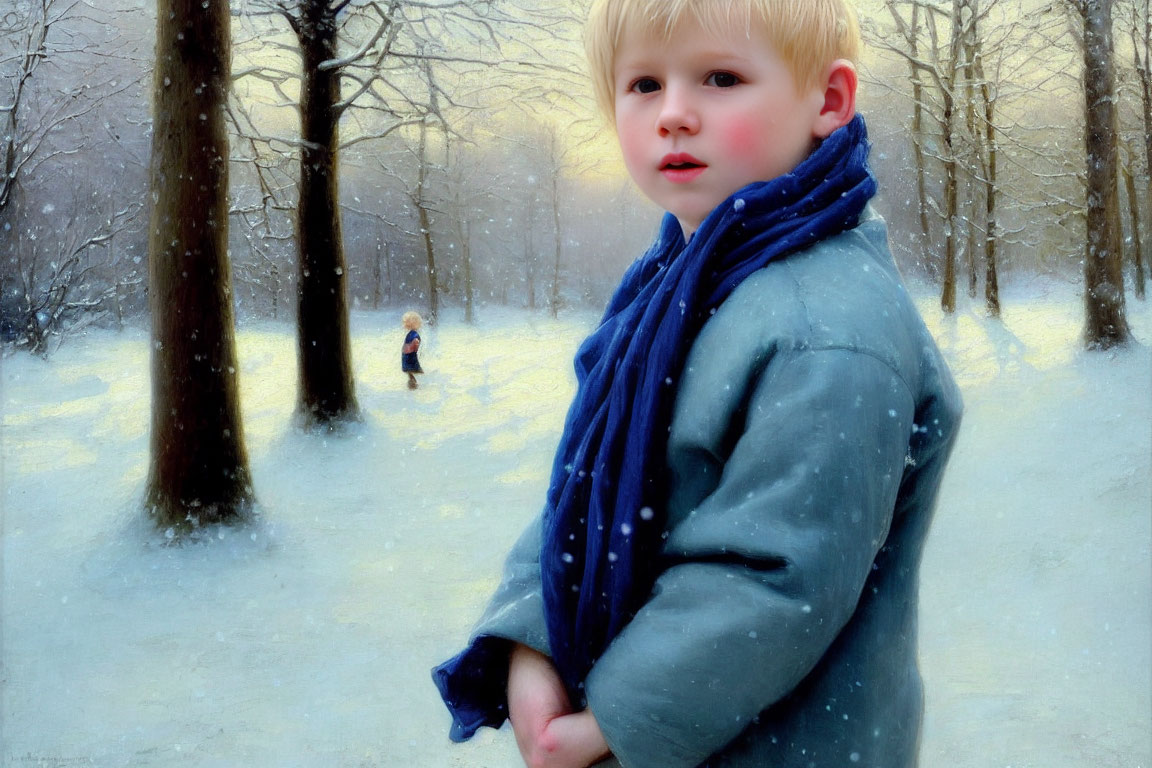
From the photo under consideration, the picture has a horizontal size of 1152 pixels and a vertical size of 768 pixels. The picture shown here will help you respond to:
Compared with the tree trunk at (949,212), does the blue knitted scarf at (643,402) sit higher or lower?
lower

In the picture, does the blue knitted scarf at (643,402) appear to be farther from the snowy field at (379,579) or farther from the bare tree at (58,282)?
the bare tree at (58,282)

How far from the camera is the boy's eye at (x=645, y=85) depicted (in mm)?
928

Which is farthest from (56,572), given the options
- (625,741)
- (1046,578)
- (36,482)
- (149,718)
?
(1046,578)

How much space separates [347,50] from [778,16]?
19.9 feet

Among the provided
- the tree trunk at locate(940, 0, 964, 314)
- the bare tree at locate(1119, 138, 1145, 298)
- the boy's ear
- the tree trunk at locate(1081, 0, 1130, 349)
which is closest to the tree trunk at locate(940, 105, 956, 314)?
the tree trunk at locate(940, 0, 964, 314)

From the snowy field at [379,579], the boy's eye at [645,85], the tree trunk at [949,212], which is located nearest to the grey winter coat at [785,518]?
the boy's eye at [645,85]

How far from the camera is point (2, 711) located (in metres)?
2.95

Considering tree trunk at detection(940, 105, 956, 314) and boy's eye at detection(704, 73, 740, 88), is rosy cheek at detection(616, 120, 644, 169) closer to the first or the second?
boy's eye at detection(704, 73, 740, 88)

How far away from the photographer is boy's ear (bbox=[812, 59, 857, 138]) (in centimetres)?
92

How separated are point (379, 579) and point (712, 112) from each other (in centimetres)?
325

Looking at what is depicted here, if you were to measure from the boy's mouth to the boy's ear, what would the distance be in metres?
0.13

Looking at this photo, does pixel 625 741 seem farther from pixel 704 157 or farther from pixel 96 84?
pixel 96 84

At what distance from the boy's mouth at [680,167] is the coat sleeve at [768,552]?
0.21m

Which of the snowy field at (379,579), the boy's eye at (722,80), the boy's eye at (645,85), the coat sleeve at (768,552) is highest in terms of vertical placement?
the boy's eye at (645,85)
